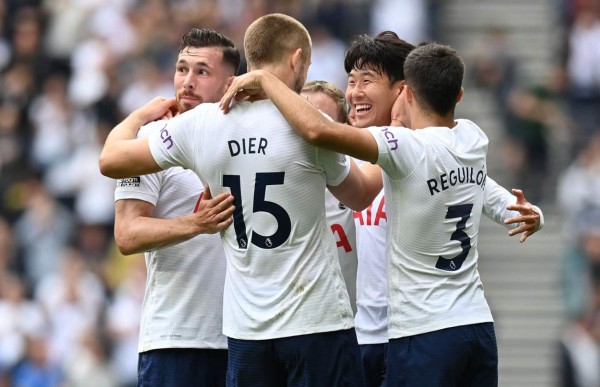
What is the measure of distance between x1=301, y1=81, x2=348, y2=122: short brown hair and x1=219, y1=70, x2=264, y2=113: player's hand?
3.77 ft

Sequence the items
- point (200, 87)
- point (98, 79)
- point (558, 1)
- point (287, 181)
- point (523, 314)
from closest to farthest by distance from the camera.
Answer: point (287, 181) → point (200, 87) → point (523, 314) → point (98, 79) → point (558, 1)

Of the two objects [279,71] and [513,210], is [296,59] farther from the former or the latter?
[513,210]

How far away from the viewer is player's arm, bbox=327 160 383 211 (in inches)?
229

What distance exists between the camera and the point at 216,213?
18.5 feet

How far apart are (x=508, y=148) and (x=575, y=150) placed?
0.88 m

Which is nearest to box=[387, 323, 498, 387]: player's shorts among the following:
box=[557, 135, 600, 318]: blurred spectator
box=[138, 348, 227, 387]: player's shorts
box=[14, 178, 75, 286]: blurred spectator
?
box=[138, 348, 227, 387]: player's shorts

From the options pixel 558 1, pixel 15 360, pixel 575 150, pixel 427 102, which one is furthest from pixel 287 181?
pixel 558 1

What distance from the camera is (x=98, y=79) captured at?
1498 cm

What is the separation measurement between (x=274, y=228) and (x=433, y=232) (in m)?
0.70

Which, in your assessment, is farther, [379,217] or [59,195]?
[59,195]

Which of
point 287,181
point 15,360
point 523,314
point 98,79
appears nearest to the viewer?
point 287,181

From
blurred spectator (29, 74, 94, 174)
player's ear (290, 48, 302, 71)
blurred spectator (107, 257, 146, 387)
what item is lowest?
blurred spectator (107, 257, 146, 387)

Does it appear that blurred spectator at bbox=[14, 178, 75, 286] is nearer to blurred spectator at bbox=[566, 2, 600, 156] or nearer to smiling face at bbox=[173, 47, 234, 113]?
blurred spectator at bbox=[566, 2, 600, 156]

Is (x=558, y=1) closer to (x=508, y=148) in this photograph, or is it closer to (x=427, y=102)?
(x=508, y=148)
